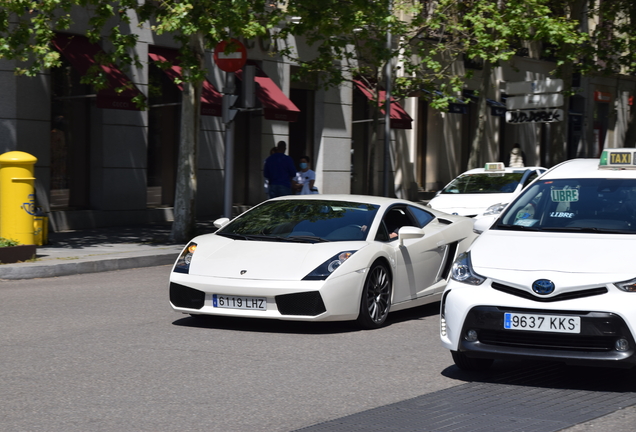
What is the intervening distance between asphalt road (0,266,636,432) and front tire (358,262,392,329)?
14 centimetres

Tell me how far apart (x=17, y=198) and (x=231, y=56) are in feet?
13.8

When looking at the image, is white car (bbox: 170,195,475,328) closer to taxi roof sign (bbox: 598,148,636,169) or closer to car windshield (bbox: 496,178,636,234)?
car windshield (bbox: 496,178,636,234)

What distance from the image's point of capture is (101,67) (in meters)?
18.6

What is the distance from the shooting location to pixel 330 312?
8.45 m

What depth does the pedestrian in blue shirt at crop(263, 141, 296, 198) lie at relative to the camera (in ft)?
65.0

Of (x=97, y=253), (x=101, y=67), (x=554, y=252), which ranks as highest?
(x=101, y=67)

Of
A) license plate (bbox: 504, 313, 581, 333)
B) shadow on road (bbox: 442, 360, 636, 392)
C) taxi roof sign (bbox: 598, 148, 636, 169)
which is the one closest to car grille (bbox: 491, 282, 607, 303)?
license plate (bbox: 504, 313, 581, 333)

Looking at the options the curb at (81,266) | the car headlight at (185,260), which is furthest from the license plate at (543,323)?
the curb at (81,266)

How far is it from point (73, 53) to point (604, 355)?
15240mm

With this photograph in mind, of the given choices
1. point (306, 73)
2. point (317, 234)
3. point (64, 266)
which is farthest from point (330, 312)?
point (306, 73)

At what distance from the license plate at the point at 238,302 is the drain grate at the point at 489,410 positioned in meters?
2.37

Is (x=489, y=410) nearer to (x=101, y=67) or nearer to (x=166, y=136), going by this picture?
(x=101, y=67)

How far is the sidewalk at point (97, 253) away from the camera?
1273cm

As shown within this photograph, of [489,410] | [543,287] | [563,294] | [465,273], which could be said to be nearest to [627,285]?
[563,294]
